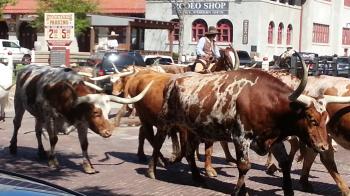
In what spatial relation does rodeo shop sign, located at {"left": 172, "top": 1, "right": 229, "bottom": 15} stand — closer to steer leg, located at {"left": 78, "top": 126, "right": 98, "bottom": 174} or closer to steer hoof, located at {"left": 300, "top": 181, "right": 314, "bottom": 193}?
steer leg, located at {"left": 78, "top": 126, "right": 98, "bottom": 174}

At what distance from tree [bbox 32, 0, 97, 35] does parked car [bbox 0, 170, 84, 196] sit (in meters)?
46.2

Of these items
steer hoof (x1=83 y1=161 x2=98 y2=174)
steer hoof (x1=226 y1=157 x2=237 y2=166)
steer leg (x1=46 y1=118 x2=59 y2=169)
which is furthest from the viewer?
steer hoof (x1=226 y1=157 x2=237 y2=166)

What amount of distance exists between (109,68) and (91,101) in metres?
15.4

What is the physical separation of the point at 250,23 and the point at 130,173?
39.0 m

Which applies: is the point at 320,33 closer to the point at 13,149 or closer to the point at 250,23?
the point at 250,23

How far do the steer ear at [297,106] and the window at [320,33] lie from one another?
51077 millimetres

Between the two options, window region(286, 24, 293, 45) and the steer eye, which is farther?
window region(286, 24, 293, 45)

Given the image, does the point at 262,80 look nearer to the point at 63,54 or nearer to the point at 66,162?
the point at 66,162

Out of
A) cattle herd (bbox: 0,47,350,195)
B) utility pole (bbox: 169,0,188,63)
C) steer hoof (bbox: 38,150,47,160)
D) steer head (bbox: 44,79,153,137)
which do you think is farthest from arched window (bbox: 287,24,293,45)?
steer head (bbox: 44,79,153,137)

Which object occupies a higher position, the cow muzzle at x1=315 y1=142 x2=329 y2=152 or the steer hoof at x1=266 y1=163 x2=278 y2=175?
the cow muzzle at x1=315 y1=142 x2=329 y2=152

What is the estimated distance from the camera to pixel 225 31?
50.2 metres

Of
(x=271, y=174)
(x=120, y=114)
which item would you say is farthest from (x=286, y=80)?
(x=120, y=114)

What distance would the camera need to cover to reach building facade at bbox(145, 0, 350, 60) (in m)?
48.3

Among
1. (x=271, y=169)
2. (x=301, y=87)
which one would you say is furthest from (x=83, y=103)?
(x=301, y=87)
